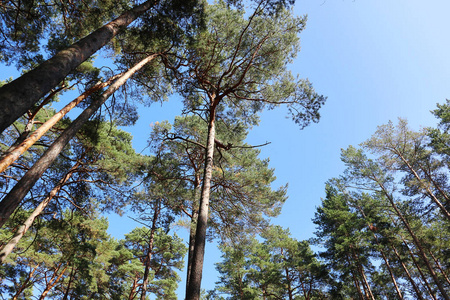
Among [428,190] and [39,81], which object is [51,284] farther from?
[428,190]

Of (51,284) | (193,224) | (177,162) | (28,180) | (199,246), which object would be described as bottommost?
(199,246)

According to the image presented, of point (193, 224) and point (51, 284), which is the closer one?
point (193, 224)

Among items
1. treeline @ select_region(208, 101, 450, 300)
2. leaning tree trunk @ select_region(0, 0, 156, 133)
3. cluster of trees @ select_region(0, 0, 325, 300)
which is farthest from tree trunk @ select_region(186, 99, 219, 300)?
treeline @ select_region(208, 101, 450, 300)

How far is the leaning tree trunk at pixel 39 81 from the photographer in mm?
2164

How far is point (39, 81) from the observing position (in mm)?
2602

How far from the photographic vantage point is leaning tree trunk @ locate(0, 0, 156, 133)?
2.16 m

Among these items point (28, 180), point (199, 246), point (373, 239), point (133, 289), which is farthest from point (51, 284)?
point (373, 239)

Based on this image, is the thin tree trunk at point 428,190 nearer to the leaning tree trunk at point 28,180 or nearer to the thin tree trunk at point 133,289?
the leaning tree trunk at point 28,180

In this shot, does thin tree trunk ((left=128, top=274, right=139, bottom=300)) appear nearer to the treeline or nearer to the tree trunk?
the treeline

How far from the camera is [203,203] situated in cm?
575

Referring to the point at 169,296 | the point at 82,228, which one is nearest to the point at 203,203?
the point at 82,228

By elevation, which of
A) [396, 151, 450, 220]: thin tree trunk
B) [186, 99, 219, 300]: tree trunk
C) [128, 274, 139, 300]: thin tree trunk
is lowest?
[186, 99, 219, 300]: tree trunk

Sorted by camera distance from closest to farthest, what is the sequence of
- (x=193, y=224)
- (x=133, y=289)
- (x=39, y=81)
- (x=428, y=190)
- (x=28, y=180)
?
1. (x=39, y=81)
2. (x=28, y=180)
3. (x=193, y=224)
4. (x=428, y=190)
5. (x=133, y=289)

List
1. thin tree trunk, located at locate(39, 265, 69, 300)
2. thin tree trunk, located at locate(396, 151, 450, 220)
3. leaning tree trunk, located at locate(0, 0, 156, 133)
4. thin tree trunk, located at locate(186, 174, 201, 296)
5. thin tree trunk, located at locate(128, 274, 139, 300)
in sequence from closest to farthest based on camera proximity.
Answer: leaning tree trunk, located at locate(0, 0, 156, 133) → thin tree trunk, located at locate(186, 174, 201, 296) → thin tree trunk, located at locate(39, 265, 69, 300) → thin tree trunk, located at locate(396, 151, 450, 220) → thin tree trunk, located at locate(128, 274, 139, 300)
